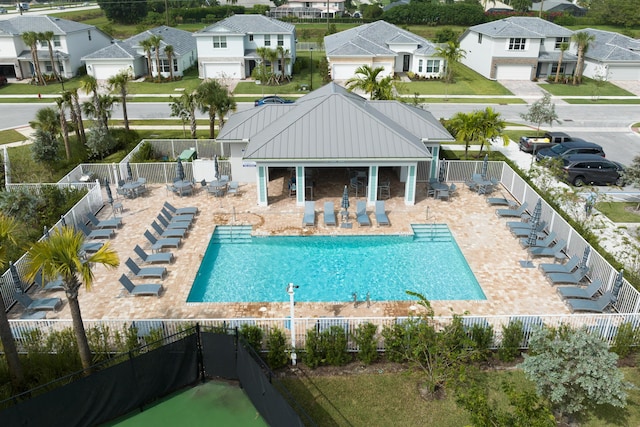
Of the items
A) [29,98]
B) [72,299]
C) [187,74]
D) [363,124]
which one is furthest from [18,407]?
[187,74]

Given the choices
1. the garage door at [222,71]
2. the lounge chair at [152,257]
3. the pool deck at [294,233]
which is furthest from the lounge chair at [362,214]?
the garage door at [222,71]

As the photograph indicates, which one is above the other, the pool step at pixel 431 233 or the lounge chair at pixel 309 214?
the lounge chair at pixel 309 214

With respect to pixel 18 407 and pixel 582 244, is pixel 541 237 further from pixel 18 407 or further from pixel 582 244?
pixel 18 407

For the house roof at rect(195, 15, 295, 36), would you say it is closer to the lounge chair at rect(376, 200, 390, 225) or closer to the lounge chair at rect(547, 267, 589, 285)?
the lounge chair at rect(376, 200, 390, 225)

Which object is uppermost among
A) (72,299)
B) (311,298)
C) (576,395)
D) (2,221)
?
(2,221)

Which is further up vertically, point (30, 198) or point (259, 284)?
point (30, 198)

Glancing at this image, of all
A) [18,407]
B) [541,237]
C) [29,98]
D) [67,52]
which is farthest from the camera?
[67,52]

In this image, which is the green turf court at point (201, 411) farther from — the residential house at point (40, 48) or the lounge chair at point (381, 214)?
the residential house at point (40, 48)
